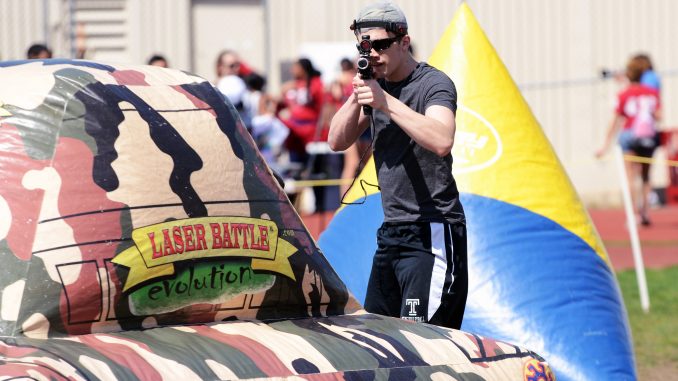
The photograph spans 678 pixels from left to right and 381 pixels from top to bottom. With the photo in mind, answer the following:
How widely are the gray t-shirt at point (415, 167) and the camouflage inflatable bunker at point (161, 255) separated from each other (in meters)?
0.60

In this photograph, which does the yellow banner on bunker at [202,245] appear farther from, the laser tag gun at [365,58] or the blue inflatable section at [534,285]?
the blue inflatable section at [534,285]

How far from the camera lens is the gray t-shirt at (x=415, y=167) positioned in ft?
14.3

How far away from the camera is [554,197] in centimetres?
581

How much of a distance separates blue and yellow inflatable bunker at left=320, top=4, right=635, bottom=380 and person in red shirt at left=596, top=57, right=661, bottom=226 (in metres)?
7.42

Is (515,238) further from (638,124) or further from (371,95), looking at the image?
(638,124)

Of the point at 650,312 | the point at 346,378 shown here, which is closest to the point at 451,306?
the point at 346,378

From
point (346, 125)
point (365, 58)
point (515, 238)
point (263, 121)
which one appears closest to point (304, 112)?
point (263, 121)

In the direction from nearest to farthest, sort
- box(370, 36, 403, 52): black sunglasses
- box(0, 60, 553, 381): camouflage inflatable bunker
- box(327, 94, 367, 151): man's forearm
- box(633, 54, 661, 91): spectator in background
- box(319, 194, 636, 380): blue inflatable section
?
box(0, 60, 553, 381): camouflage inflatable bunker < box(370, 36, 403, 52): black sunglasses < box(327, 94, 367, 151): man's forearm < box(319, 194, 636, 380): blue inflatable section < box(633, 54, 661, 91): spectator in background

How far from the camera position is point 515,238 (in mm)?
5602

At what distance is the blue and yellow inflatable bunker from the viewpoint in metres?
5.29

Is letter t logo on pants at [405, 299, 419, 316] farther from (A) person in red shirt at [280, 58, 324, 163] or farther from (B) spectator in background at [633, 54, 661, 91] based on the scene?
(B) spectator in background at [633, 54, 661, 91]

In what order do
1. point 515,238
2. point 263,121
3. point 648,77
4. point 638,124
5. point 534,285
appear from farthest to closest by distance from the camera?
point 648,77 → point 638,124 → point 263,121 → point 515,238 → point 534,285

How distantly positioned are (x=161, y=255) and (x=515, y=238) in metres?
2.45

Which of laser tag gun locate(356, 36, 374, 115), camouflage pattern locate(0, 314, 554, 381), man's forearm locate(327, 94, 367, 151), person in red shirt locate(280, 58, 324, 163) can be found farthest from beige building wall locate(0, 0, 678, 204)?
camouflage pattern locate(0, 314, 554, 381)
